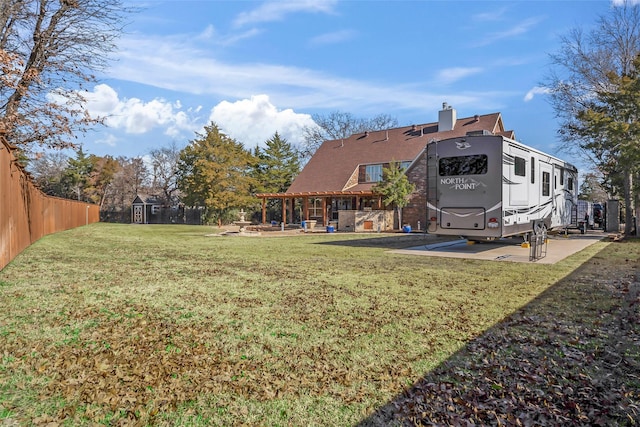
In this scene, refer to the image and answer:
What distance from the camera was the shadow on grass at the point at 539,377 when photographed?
8.91 feet

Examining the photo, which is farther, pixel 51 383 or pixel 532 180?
pixel 532 180

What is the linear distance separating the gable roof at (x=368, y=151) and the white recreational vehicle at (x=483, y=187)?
49.9ft

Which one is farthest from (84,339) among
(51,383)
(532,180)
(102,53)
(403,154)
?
(403,154)

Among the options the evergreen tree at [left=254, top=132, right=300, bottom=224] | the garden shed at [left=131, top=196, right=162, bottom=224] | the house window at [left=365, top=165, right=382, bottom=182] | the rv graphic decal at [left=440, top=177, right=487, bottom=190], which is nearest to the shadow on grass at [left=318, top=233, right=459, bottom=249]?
the rv graphic decal at [left=440, top=177, right=487, bottom=190]

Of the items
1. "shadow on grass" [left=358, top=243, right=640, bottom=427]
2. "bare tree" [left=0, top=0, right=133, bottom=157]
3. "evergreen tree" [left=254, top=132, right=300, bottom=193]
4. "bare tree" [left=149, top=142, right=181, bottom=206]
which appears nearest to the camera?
"shadow on grass" [left=358, top=243, right=640, bottom=427]

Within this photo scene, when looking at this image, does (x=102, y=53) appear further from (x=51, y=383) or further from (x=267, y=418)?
(x=267, y=418)

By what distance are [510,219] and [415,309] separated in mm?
7010

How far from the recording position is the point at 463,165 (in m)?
11.4

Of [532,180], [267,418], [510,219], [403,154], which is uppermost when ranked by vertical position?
[403,154]

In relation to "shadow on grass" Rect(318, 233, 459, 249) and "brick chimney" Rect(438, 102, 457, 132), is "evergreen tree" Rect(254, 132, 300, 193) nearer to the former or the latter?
"brick chimney" Rect(438, 102, 457, 132)

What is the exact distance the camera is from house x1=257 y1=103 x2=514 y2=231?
24984mm

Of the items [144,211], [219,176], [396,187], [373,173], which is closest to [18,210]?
[396,187]

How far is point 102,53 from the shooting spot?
12.5 m

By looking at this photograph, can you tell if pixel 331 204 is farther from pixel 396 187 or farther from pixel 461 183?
pixel 461 183
